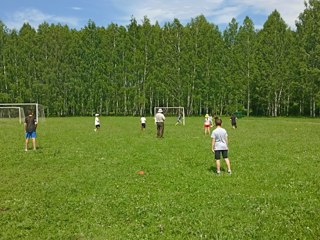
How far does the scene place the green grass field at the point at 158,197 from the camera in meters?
8.30


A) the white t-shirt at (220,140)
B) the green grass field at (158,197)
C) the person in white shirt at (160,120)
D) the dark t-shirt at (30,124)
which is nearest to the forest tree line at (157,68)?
the person in white shirt at (160,120)

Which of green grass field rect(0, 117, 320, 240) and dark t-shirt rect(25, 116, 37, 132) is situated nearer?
green grass field rect(0, 117, 320, 240)

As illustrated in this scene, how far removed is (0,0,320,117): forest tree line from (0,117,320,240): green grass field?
61782 mm

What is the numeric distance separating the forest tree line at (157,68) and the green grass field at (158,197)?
6178 cm

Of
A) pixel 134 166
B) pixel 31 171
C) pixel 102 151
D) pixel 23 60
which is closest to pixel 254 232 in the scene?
pixel 134 166

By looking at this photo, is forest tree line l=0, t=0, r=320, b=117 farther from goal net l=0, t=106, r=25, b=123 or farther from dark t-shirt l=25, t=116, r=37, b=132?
dark t-shirt l=25, t=116, r=37, b=132

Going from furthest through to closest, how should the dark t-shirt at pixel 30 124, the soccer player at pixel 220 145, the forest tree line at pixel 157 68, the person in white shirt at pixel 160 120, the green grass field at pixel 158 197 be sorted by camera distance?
the forest tree line at pixel 157 68 < the person in white shirt at pixel 160 120 < the dark t-shirt at pixel 30 124 < the soccer player at pixel 220 145 < the green grass field at pixel 158 197

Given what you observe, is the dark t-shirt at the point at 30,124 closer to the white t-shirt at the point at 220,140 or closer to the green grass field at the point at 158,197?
the green grass field at the point at 158,197

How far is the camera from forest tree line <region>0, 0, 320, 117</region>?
77.2 meters

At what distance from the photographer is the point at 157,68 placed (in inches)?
3209

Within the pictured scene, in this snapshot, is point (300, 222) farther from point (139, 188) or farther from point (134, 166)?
point (134, 166)

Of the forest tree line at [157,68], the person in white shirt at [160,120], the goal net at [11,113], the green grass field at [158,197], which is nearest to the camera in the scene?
the green grass field at [158,197]

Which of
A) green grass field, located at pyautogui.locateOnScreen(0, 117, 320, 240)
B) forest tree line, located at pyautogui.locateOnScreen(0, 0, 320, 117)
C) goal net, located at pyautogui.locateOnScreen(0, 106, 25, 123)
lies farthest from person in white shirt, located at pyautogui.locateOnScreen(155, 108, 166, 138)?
forest tree line, located at pyautogui.locateOnScreen(0, 0, 320, 117)

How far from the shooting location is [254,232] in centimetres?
793
